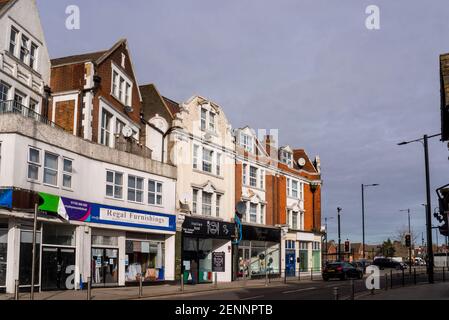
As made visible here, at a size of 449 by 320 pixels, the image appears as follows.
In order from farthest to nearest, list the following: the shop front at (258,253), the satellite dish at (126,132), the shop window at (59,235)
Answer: the shop front at (258,253) < the satellite dish at (126,132) < the shop window at (59,235)

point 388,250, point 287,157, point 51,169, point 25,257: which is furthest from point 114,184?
point 388,250

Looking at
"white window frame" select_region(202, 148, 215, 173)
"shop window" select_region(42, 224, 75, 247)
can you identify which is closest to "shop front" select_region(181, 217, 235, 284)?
"white window frame" select_region(202, 148, 215, 173)

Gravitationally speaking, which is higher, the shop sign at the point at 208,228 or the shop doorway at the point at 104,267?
the shop sign at the point at 208,228

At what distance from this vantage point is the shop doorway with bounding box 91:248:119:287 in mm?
29188

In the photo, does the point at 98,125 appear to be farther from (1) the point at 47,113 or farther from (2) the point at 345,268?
(2) the point at 345,268

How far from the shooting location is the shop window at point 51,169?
26.1 meters

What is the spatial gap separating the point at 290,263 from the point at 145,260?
2051 cm

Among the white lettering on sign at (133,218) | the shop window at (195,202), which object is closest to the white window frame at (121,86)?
the white lettering on sign at (133,218)

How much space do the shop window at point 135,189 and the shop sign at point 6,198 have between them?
31.3ft

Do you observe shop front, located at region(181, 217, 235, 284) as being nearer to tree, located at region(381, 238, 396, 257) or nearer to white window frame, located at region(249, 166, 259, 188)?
white window frame, located at region(249, 166, 259, 188)

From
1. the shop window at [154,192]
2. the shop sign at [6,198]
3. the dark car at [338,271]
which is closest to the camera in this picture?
the shop sign at [6,198]

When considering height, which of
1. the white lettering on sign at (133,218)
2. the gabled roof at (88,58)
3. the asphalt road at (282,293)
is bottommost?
the asphalt road at (282,293)

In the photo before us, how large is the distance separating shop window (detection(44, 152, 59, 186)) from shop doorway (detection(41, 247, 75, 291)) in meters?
3.12

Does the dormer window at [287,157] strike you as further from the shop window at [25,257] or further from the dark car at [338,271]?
the shop window at [25,257]
